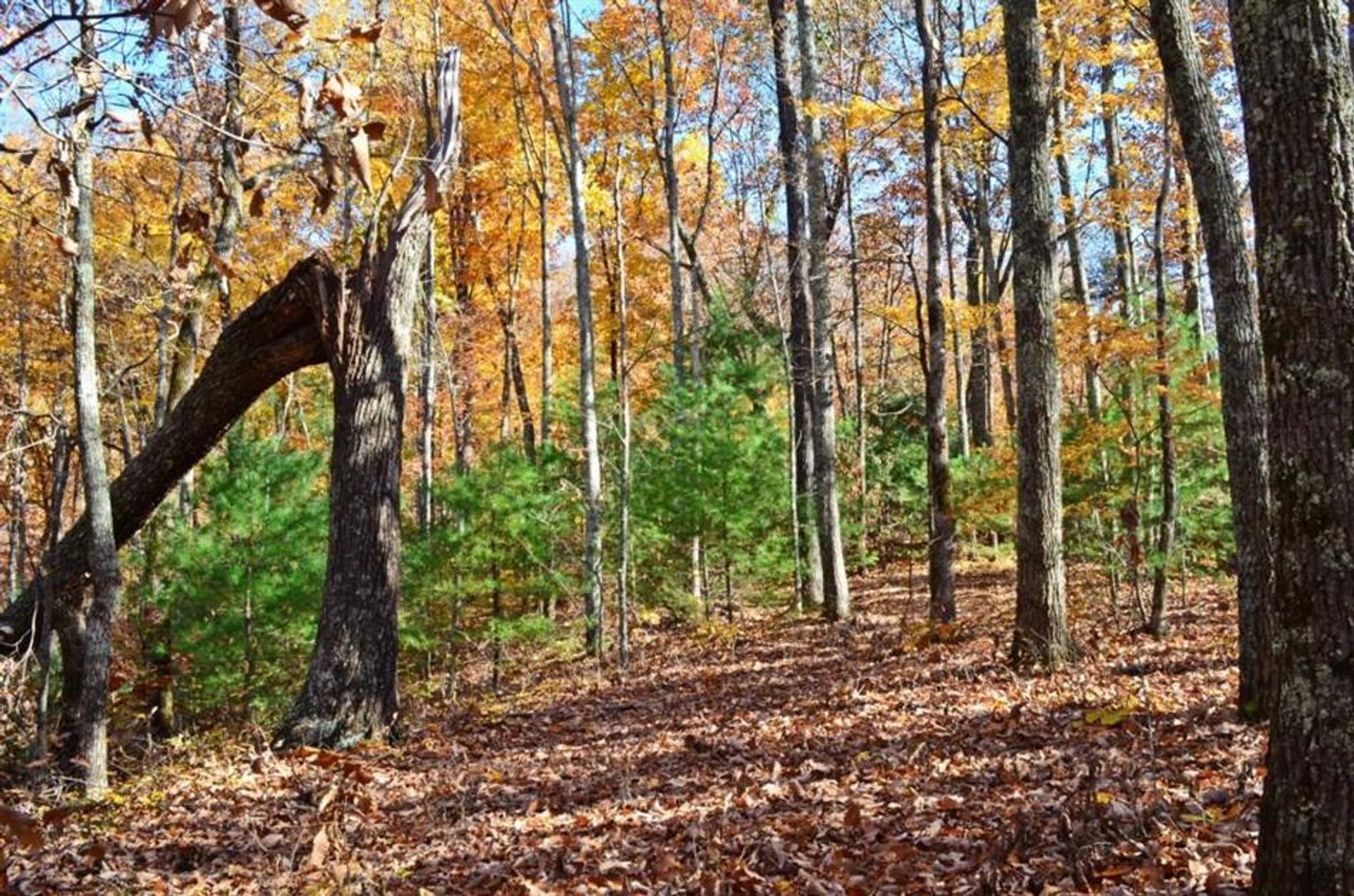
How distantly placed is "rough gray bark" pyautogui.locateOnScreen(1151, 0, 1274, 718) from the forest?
31 mm

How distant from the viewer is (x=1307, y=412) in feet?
8.89

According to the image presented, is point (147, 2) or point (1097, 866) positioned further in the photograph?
point (1097, 866)

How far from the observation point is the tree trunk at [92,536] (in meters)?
5.79

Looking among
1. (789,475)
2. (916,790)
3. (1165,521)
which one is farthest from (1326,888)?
(789,475)

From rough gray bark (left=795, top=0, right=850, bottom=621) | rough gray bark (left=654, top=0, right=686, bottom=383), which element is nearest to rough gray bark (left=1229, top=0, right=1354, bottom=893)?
rough gray bark (left=795, top=0, right=850, bottom=621)

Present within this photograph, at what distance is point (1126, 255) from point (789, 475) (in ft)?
22.1

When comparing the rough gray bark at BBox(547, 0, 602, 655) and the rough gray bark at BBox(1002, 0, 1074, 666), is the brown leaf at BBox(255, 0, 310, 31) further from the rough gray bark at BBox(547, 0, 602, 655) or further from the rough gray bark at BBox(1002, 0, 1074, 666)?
the rough gray bark at BBox(547, 0, 602, 655)

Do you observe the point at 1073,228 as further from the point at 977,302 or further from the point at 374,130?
the point at 977,302

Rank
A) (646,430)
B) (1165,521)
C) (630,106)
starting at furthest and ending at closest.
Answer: (646,430) < (630,106) < (1165,521)

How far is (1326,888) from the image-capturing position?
266 centimetres

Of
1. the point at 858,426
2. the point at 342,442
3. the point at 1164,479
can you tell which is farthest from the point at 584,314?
the point at 858,426

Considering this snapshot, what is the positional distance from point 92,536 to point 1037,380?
7286 mm

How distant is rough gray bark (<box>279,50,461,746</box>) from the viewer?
7004mm

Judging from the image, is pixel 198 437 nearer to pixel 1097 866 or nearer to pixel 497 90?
pixel 1097 866
